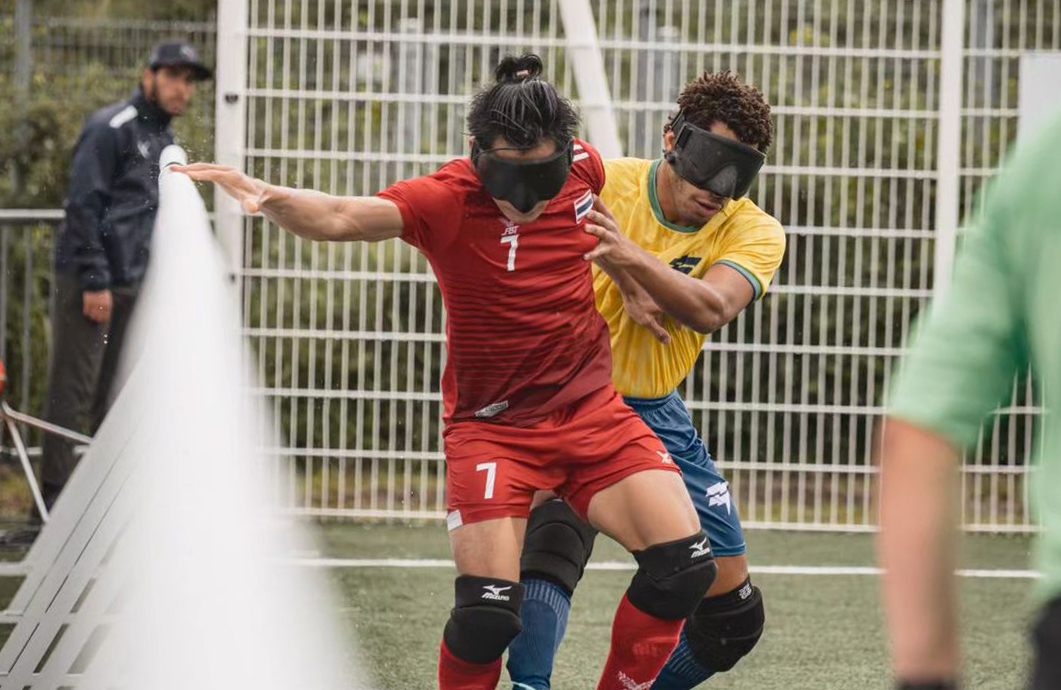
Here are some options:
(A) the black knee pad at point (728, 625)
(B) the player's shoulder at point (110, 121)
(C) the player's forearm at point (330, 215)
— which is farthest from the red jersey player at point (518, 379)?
(B) the player's shoulder at point (110, 121)

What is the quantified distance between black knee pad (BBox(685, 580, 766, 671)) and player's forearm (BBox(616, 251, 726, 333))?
804 millimetres

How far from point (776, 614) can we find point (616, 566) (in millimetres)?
1118

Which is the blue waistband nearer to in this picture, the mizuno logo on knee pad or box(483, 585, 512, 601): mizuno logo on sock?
the mizuno logo on knee pad

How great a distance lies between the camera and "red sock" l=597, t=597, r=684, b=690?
163 inches

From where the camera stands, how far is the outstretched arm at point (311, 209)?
374cm

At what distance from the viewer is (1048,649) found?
1.40m

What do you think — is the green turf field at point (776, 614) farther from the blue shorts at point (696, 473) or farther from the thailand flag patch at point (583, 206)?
the thailand flag patch at point (583, 206)

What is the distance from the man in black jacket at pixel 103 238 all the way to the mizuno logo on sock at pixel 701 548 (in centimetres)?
398

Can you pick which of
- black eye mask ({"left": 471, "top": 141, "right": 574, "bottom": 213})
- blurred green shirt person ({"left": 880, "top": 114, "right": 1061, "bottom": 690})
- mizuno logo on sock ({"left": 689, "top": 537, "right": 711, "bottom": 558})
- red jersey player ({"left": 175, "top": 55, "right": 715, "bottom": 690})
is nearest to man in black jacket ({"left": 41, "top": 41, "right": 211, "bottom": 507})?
red jersey player ({"left": 175, "top": 55, "right": 715, "bottom": 690})

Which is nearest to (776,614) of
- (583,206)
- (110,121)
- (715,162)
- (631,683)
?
(631,683)

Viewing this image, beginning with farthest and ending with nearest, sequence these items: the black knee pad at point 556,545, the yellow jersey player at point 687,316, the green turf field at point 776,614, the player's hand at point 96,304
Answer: the player's hand at point 96,304
the green turf field at point 776,614
the black knee pad at point 556,545
the yellow jersey player at point 687,316

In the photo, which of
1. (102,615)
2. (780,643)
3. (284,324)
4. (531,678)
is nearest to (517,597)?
(531,678)

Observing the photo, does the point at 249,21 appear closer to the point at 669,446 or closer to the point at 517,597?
the point at 669,446

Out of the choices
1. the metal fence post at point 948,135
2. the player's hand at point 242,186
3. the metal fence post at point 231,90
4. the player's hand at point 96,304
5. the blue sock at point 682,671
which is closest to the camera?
the player's hand at point 242,186
